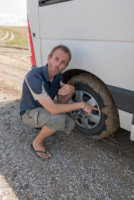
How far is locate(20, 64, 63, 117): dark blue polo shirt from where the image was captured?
5.70ft

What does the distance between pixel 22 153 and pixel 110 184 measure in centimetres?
111

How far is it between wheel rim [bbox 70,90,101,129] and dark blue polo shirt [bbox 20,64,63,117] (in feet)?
1.00

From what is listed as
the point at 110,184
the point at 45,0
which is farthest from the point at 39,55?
the point at 110,184

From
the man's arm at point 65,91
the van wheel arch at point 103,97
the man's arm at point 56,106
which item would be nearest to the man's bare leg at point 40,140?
the man's arm at point 56,106

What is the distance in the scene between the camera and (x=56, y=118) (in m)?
1.89

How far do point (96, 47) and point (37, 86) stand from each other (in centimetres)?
76

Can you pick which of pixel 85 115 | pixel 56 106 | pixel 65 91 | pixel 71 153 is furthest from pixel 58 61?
pixel 71 153

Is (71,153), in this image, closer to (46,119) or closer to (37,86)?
(46,119)

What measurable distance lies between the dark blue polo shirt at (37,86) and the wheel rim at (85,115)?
30cm

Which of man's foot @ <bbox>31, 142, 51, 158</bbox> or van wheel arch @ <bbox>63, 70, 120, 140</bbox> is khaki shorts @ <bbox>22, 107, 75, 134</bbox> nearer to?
man's foot @ <bbox>31, 142, 51, 158</bbox>

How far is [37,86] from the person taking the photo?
1.73 metres

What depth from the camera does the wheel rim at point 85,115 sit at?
204 centimetres

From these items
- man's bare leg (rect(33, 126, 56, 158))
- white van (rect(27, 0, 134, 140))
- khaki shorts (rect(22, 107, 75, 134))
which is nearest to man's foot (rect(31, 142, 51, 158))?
man's bare leg (rect(33, 126, 56, 158))

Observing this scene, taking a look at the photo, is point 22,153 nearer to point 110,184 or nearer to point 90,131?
point 90,131
